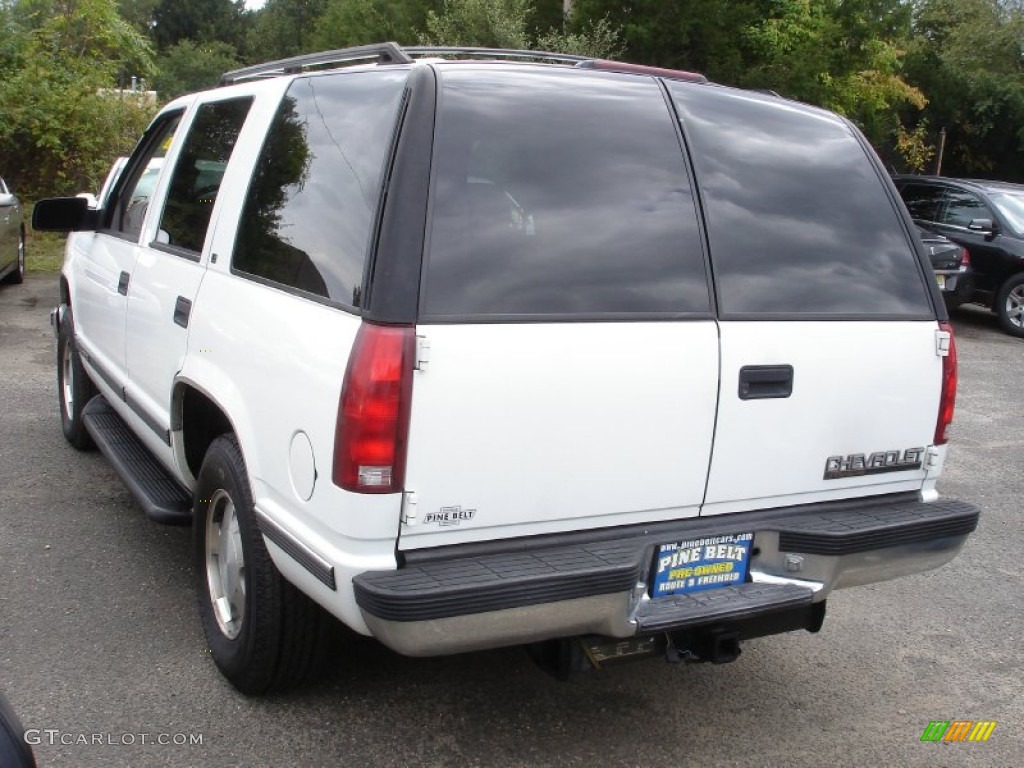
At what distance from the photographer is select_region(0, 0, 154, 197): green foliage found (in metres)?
16.5

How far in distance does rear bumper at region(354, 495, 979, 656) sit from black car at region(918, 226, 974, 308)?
969 cm

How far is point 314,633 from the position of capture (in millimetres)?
3316

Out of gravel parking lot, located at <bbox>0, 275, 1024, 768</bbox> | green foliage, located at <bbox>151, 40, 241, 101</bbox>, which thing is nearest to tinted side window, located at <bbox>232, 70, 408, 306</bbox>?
gravel parking lot, located at <bbox>0, 275, 1024, 768</bbox>

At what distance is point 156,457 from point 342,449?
210 cm

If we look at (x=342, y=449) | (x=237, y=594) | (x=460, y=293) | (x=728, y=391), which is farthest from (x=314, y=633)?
(x=728, y=391)

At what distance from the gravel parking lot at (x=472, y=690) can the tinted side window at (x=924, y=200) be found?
9.77 meters

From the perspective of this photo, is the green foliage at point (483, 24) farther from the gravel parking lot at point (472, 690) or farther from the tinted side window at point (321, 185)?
the tinted side window at point (321, 185)

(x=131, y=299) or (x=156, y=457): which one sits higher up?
(x=131, y=299)

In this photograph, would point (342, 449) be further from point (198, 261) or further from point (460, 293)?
point (198, 261)

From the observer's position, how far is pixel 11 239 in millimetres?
12008

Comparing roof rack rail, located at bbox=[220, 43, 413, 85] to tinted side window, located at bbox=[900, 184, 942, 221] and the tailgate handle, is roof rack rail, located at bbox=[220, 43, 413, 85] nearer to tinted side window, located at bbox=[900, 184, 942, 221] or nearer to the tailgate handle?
the tailgate handle

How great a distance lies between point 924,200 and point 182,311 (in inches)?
486

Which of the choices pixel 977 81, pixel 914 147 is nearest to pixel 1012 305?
pixel 914 147

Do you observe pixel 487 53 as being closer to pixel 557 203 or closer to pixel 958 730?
pixel 557 203
